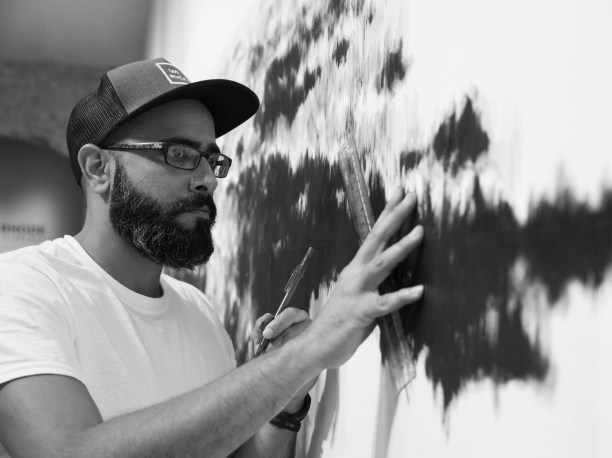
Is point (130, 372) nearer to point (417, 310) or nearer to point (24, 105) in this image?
point (417, 310)

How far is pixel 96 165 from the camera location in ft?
4.54

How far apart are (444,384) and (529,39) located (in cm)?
37

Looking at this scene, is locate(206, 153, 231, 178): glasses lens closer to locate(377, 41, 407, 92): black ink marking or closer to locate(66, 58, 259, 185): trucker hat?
locate(66, 58, 259, 185): trucker hat

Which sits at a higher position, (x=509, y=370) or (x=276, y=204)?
(x=276, y=204)

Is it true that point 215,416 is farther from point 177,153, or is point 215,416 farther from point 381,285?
point 177,153

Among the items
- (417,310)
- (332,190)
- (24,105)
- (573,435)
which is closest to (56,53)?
(24,105)

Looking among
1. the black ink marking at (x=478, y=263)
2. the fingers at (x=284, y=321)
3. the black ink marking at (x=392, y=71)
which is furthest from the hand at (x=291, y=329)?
the black ink marking at (x=392, y=71)

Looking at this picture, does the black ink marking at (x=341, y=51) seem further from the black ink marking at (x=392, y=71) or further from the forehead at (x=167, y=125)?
the forehead at (x=167, y=125)

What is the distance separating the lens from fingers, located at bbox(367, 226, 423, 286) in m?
0.77

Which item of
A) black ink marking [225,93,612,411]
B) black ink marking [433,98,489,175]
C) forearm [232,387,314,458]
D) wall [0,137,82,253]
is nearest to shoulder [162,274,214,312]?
forearm [232,387,314,458]

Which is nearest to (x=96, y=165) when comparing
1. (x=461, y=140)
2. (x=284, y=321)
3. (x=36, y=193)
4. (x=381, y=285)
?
(x=284, y=321)

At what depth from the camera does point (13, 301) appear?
1.04 m

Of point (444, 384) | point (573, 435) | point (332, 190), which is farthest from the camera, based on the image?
point (332, 190)

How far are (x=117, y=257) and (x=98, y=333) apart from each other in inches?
8.6
